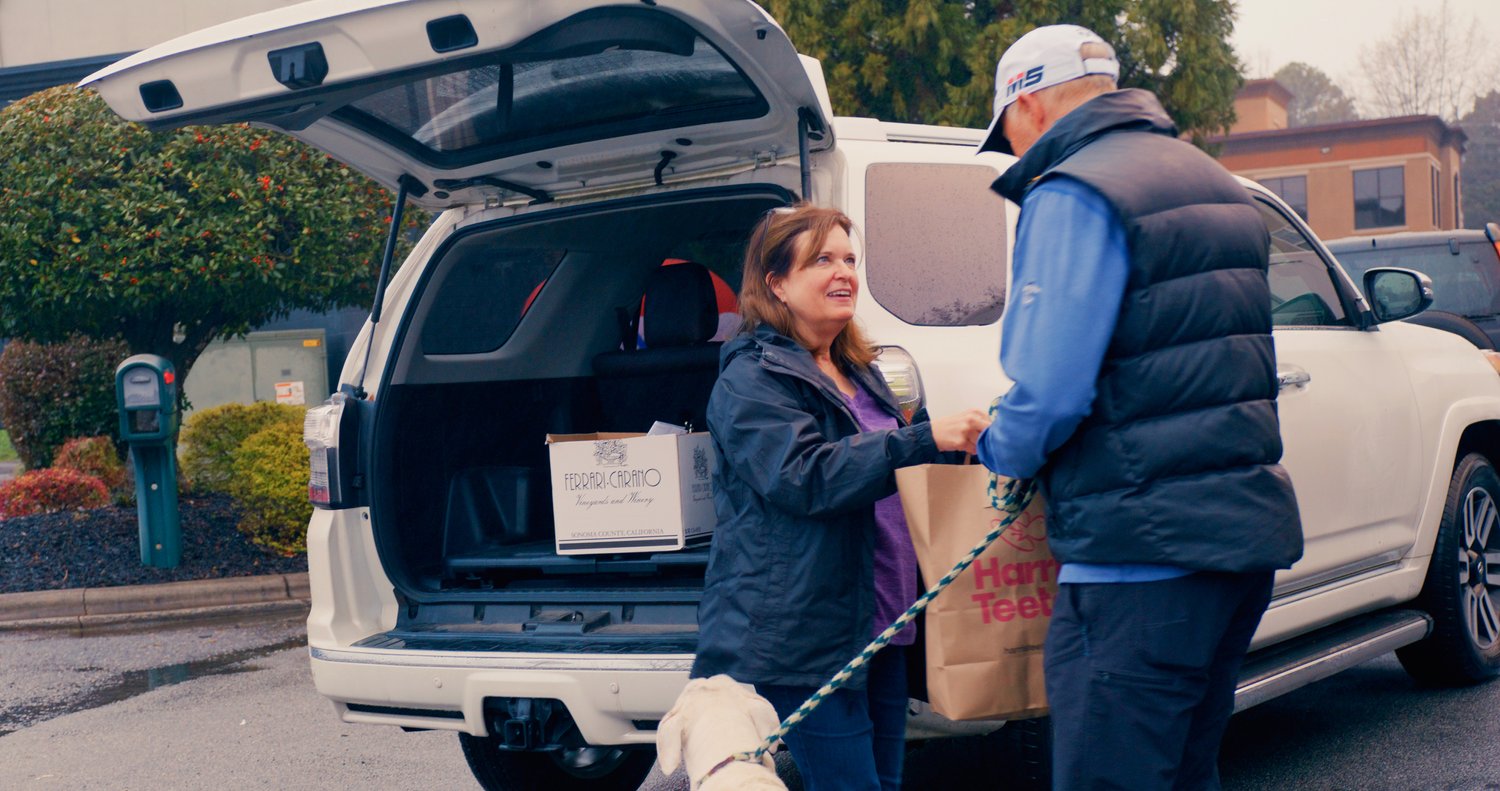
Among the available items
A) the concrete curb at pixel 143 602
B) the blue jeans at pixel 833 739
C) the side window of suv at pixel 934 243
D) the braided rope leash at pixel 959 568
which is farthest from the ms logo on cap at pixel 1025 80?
the concrete curb at pixel 143 602

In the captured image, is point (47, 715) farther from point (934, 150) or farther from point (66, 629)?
point (934, 150)

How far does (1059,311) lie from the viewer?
7.38 ft

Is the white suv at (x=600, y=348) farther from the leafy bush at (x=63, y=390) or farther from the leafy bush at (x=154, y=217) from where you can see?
the leafy bush at (x=63, y=390)

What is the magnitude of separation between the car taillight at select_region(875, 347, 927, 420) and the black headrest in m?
1.58

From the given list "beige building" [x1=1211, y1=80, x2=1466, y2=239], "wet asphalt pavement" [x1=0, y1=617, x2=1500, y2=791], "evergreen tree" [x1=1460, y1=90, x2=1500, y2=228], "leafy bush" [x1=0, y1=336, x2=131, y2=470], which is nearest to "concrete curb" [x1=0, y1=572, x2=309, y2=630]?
"wet asphalt pavement" [x1=0, y1=617, x2=1500, y2=791]

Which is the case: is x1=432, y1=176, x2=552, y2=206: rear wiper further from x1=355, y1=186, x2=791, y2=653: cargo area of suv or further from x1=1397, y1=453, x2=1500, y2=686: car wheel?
x1=1397, y1=453, x2=1500, y2=686: car wheel

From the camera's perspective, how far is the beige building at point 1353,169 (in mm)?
46000

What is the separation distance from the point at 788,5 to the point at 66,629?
8.65 metres

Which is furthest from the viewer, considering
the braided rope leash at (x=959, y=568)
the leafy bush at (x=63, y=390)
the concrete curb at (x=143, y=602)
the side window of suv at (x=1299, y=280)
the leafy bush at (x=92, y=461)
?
the leafy bush at (x=63, y=390)

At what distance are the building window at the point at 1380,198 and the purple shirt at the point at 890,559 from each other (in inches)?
1891

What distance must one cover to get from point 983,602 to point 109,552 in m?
8.43

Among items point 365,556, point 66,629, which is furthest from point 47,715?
point 365,556

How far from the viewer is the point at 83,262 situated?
31.1 feet

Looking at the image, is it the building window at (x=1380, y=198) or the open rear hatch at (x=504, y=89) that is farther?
the building window at (x=1380, y=198)
